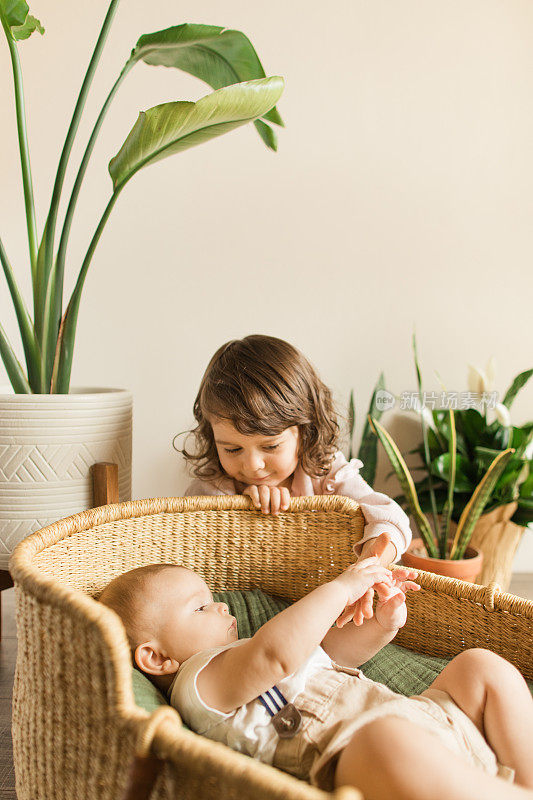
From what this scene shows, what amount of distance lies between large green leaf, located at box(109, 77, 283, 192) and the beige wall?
68cm

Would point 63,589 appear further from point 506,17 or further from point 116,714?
point 506,17

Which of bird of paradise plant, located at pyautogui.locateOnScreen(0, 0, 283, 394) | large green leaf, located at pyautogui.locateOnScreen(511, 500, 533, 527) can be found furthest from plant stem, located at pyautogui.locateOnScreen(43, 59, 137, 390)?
large green leaf, located at pyautogui.locateOnScreen(511, 500, 533, 527)

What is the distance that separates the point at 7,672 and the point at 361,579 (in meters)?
1.01

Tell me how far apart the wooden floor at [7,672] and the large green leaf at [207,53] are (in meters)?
1.34

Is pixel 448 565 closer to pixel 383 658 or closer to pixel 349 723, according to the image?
pixel 383 658

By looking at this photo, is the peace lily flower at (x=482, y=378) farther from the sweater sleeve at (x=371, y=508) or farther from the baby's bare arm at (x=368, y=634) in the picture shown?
the baby's bare arm at (x=368, y=634)

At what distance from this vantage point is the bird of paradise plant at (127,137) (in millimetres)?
1074

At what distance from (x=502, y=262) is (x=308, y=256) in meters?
0.61

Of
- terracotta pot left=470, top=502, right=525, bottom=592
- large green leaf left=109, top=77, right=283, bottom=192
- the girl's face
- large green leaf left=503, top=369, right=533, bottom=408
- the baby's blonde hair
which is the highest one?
large green leaf left=109, top=77, right=283, bottom=192

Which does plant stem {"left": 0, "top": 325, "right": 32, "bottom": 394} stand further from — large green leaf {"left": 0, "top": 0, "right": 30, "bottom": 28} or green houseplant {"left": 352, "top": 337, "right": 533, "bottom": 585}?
green houseplant {"left": 352, "top": 337, "right": 533, "bottom": 585}

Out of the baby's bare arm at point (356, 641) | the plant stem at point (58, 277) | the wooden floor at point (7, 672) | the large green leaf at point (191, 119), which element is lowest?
the wooden floor at point (7, 672)

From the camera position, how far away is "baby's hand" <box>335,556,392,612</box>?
2.85 ft

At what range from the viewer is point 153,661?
899 mm

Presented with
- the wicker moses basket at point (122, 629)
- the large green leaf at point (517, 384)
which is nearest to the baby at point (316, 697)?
the wicker moses basket at point (122, 629)
